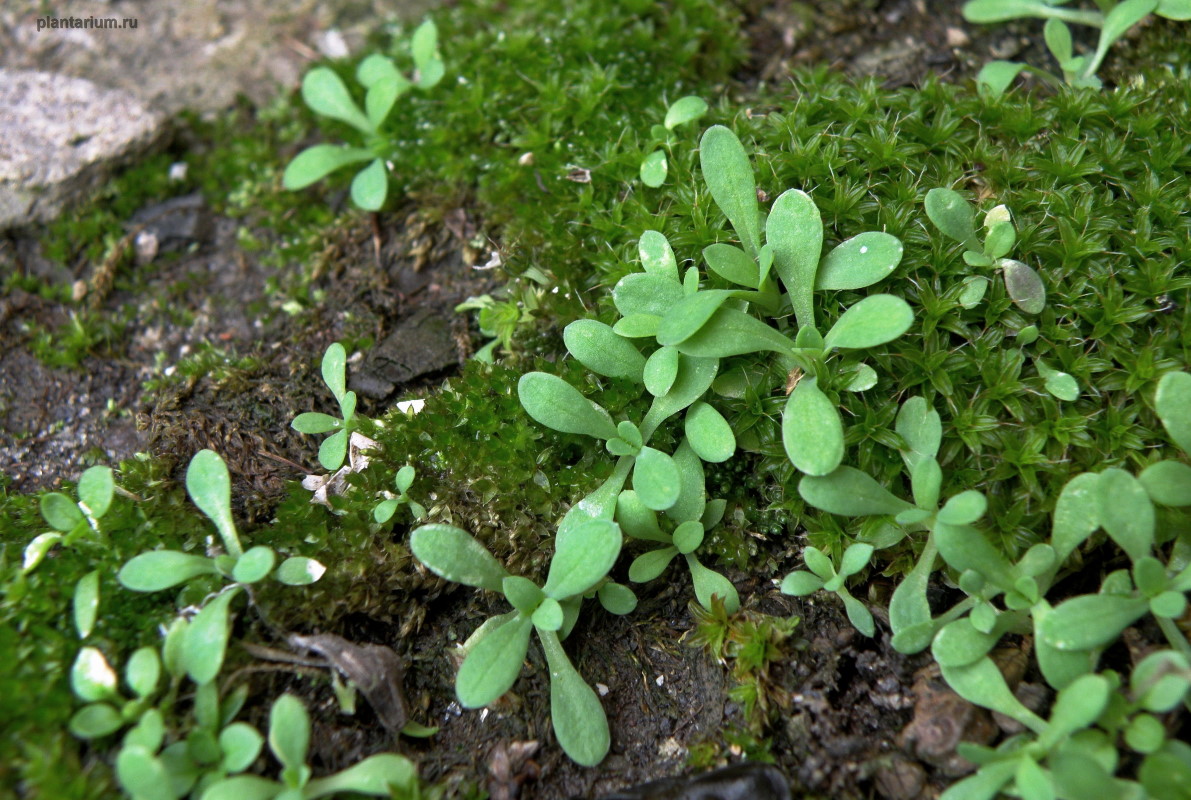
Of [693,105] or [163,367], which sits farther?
[163,367]

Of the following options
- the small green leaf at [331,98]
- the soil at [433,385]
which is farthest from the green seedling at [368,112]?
the soil at [433,385]

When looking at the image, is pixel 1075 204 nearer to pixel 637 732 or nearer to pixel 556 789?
pixel 637 732

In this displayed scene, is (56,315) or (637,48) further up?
(637,48)

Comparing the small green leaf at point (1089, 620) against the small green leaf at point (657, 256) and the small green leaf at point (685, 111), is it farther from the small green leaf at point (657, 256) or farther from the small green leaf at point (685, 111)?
the small green leaf at point (685, 111)

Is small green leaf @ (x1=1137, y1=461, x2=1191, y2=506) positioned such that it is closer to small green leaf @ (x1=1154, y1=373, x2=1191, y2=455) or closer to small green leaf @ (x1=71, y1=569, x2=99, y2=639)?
small green leaf @ (x1=1154, y1=373, x2=1191, y2=455)

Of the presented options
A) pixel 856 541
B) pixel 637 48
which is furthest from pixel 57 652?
pixel 637 48

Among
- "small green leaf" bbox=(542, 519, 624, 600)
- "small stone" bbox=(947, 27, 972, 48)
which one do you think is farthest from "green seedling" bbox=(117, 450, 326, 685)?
"small stone" bbox=(947, 27, 972, 48)
